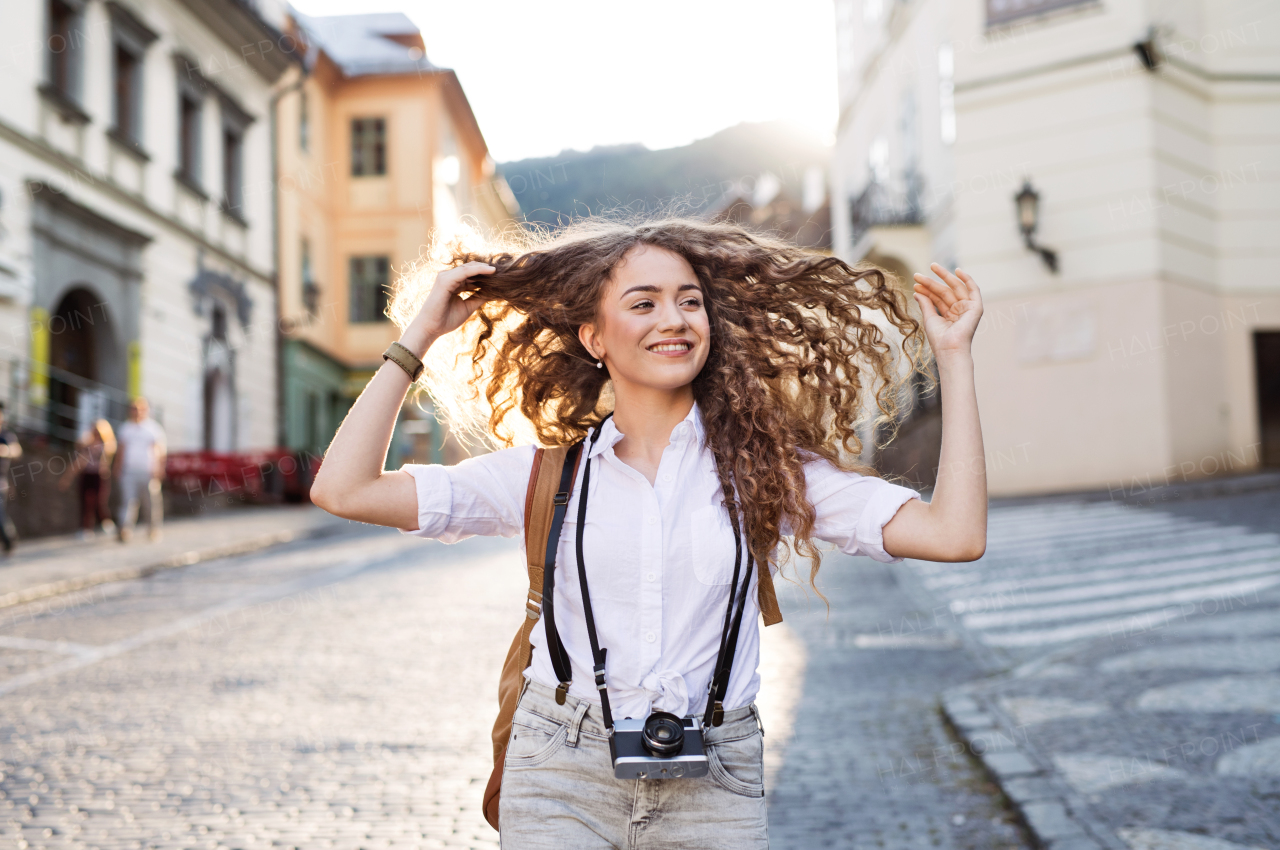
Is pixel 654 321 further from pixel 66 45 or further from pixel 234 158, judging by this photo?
pixel 234 158

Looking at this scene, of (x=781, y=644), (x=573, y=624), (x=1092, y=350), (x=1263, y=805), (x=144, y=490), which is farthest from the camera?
(x=1092, y=350)

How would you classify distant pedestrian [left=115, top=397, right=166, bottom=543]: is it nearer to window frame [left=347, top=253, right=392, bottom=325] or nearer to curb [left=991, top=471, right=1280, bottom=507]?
curb [left=991, top=471, right=1280, bottom=507]

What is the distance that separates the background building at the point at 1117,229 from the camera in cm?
1808

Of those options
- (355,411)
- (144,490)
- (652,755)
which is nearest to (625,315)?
(355,411)

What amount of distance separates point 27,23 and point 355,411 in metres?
16.8

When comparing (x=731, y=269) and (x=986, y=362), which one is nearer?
(x=731, y=269)

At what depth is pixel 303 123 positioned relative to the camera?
32406 millimetres

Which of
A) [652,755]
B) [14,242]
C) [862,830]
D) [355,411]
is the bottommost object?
[862,830]

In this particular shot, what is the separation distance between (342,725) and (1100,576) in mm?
6702

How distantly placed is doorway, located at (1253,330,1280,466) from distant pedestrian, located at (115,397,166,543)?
15978 mm

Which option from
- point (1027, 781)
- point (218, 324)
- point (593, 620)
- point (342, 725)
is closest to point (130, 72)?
point (218, 324)

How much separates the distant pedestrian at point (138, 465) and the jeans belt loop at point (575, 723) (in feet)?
47.0

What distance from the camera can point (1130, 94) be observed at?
720 inches

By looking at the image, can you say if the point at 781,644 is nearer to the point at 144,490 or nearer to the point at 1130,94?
the point at 144,490
